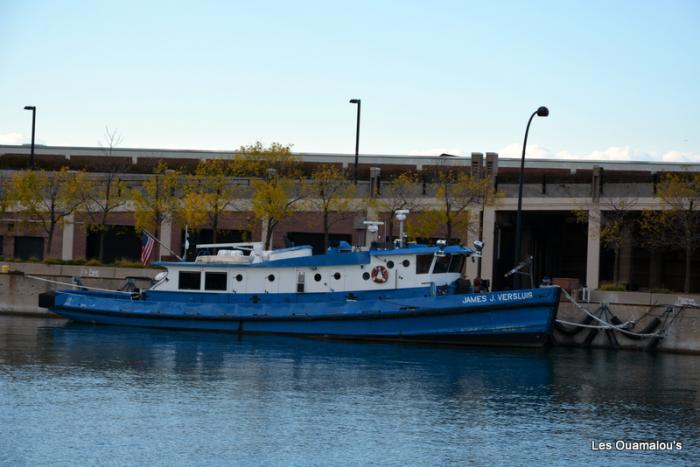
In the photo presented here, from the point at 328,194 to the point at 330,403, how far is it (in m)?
24.3

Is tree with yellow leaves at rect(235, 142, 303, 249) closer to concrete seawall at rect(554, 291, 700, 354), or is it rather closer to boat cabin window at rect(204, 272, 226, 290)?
boat cabin window at rect(204, 272, 226, 290)

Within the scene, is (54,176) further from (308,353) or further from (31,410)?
(31,410)

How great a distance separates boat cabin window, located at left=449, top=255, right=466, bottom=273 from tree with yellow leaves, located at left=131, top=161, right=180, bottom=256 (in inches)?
652

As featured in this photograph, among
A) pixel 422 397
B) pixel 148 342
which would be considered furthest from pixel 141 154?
pixel 422 397

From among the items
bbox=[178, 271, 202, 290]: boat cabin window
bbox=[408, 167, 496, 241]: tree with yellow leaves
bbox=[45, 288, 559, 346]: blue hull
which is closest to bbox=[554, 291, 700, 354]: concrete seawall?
bbox=[45, 288, 559, 346]: blue hull

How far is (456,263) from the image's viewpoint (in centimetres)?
3531

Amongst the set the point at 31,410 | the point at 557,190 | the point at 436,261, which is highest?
Result: the point at 557,190

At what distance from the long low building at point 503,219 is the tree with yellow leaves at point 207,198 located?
5.33 ft

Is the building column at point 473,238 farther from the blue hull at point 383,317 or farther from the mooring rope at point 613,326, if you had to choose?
the blue hull at point 383,317

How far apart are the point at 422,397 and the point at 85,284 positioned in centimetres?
2143

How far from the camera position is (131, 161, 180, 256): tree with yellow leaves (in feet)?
156

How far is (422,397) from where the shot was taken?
25.4 metres

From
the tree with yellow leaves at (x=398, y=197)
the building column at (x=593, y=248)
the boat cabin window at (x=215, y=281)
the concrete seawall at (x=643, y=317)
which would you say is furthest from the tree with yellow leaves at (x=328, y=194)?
the concrete seawall at (x=643, y=317)

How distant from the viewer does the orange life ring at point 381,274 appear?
115ft
